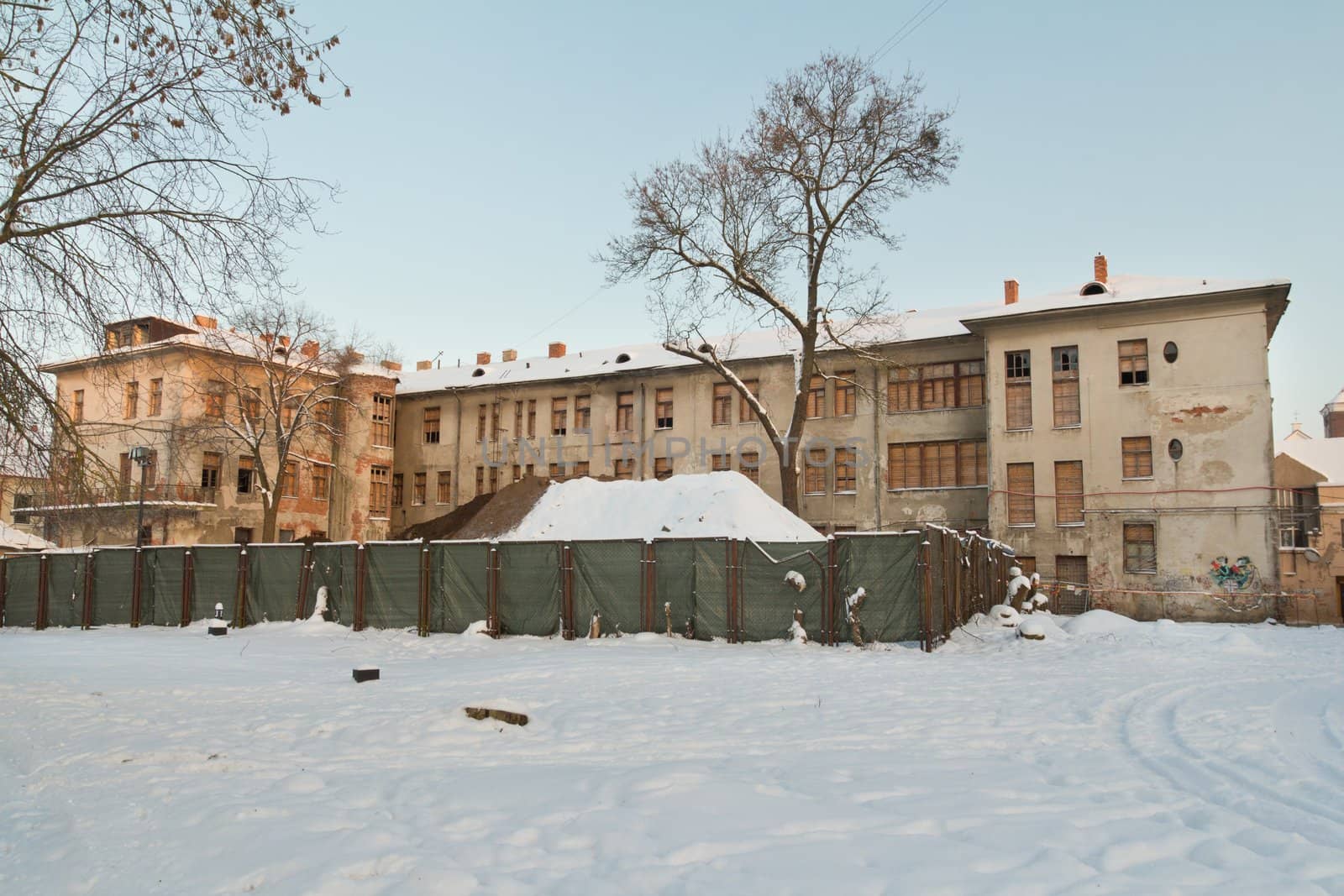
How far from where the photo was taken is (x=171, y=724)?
31.6 feet

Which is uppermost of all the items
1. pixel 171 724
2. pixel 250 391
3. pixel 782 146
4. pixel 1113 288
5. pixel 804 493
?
pixel 782 146

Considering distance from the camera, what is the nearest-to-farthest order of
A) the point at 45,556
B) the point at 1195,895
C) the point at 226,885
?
the point at 1195,895 < the point at 226,885 < the point at 45,556

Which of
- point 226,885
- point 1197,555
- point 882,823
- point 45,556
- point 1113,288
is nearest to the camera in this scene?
point 226,885

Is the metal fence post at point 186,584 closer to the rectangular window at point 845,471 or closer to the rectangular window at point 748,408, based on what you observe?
the rectangular window at point 748,408

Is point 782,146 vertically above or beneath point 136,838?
above

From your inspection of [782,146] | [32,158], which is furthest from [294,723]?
[782,146]

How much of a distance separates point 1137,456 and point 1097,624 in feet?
57.9

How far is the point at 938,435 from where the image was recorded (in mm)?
39562

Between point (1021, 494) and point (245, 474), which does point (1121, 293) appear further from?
point (245, 474)

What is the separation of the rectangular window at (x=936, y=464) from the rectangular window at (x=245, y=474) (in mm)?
30113

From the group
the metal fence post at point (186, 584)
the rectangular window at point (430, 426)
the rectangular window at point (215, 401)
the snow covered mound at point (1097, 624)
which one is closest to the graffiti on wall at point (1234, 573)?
the snow covered mound at point (1097, 624)

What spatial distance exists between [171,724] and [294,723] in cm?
120

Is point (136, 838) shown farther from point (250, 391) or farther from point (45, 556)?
point (250, 391)

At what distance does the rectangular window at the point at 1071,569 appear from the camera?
3606cm
